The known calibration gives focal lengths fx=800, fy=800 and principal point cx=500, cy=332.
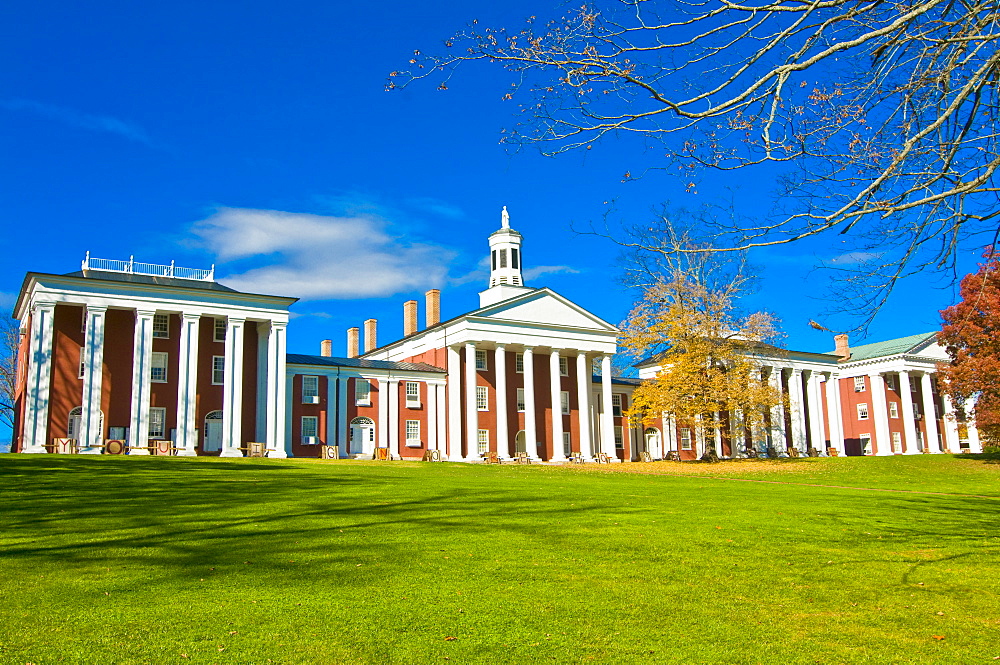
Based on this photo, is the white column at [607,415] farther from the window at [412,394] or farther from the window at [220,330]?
the window at [220,330]

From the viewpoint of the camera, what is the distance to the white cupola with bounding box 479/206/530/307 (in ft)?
199

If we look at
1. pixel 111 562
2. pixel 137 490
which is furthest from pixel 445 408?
pixel 111 562

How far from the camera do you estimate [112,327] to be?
44.6 metres

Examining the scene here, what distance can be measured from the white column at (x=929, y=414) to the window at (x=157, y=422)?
61.8 m

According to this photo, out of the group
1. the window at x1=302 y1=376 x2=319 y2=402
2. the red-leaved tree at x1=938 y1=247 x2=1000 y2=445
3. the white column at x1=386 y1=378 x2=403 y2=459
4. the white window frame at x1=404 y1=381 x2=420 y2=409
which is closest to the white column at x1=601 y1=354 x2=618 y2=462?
the white window frame at x1=404 y1=381 x2=420 y2=409

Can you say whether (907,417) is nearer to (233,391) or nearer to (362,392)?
(362,392)

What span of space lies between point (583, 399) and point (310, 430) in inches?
745

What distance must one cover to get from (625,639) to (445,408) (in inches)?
1908

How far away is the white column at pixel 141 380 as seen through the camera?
41969 millimetres

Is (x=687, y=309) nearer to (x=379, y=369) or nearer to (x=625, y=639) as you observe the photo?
(x=379, y=369)

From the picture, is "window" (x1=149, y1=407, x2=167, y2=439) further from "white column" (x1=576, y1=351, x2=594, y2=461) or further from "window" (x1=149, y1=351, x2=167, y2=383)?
"white column" (x1=576, y1=351, x2=594, y2=461)

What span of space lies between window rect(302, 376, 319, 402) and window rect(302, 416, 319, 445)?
1.07 m

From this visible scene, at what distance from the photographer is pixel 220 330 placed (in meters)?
47.7

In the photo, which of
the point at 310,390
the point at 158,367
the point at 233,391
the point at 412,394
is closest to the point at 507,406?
the point at 412,394
